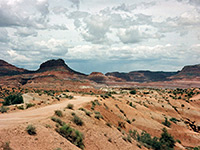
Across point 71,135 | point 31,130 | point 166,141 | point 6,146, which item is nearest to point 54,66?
point 166,141

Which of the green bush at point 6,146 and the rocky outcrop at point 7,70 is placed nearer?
the green bush at point 6,146

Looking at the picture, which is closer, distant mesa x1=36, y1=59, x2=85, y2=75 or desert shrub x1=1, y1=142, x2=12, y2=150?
desert shrub x1=1, y1=142, x2=12, y2=150

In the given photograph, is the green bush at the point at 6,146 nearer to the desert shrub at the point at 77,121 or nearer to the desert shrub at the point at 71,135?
the desert shrub at the point at 71,135

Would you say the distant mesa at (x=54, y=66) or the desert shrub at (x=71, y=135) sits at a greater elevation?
the distant mesa at (x=54, y=66)

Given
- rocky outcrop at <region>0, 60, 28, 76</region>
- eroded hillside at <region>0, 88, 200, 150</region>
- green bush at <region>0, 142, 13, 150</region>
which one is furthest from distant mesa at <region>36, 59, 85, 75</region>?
green bush at <region>0, 142, 13, 150</region>

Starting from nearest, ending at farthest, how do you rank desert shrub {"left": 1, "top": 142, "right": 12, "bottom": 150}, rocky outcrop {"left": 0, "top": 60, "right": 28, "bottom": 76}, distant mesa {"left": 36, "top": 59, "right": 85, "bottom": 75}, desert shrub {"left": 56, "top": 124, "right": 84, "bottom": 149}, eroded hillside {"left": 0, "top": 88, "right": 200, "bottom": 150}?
desert shrub {"left": 1, "top": 142, "right": 12, "bottom": 150}, eroded hillside {"left": 0, "top": 88, "right": 200, "bottom": 150}, desert shrub {"left": 56, "top": 124, "right": 84, "bottom": 149}, rocky outcrop {"left": 0, "top": 60, "right": 28, "bottom": 76}, distant mesa {"left": 36, "top": 59, "right": 85, "bottom": 75}

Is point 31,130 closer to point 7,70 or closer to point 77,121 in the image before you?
point 77,121

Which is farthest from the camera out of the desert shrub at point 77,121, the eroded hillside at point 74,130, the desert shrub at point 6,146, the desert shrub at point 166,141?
the desert shrub at point 166,141

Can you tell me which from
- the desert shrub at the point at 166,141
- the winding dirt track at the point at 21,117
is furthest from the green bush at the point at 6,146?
the desert shrub at the point at 166,141

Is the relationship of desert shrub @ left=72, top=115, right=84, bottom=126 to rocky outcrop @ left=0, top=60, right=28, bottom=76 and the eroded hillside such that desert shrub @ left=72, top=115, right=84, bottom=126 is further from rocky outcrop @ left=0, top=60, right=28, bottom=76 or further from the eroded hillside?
rocky outcrop @ left=0, top=60, right=28, bottom=76

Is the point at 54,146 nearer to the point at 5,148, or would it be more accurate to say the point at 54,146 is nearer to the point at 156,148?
the point at 5,148

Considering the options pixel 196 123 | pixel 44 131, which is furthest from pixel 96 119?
pixel 196 123

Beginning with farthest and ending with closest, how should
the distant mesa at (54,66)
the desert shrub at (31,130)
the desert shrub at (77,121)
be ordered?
the distant mesa at (54,66) → the desert shrub at (77,121) → the desert shrub at (31,130)

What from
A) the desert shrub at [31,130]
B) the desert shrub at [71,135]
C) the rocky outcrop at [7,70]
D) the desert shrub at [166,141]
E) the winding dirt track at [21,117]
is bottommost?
the desert shrub at [166,141]
